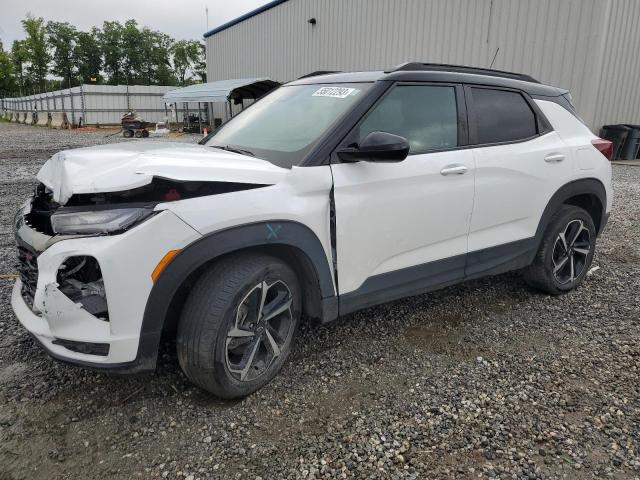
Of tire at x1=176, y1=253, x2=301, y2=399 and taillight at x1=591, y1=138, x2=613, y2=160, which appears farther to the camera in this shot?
taillight at x1=591, y1=138, x2=613, y2=160

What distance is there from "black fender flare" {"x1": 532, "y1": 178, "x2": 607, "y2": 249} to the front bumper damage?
109 inches

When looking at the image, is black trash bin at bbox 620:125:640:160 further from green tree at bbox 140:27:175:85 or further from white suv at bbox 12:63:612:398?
green tree at bbox 140:27:175:85

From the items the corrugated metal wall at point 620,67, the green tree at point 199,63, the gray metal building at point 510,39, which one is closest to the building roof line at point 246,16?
the gray metal building at point 510,39

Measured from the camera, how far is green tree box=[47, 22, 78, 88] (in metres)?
69.8

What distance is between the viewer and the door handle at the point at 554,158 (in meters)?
3.69

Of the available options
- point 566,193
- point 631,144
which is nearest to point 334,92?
point 566,193

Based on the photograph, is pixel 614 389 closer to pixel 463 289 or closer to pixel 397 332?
pixel 397 332

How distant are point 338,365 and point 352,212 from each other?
→ 0.97 meters

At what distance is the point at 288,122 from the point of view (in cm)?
312

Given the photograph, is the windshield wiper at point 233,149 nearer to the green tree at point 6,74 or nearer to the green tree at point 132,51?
the green tree at point 132,51

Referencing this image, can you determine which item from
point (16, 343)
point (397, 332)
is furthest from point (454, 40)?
point (16, 343)

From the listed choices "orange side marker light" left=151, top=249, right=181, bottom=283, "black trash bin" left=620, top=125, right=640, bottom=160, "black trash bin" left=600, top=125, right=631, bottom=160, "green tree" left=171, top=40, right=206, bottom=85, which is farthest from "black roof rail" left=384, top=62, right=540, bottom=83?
"green tree" left=171, top=40, right=206, bottom=85

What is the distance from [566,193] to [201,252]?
298 centimetres

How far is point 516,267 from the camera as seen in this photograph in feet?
12.3
